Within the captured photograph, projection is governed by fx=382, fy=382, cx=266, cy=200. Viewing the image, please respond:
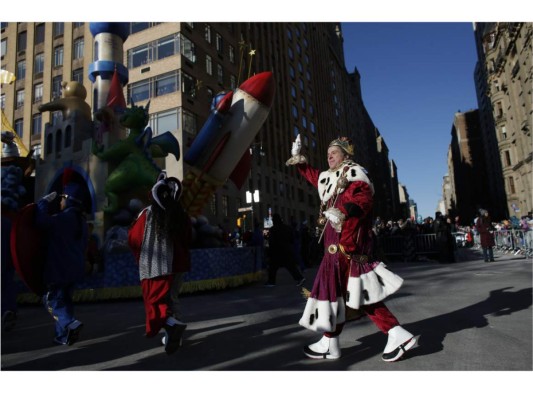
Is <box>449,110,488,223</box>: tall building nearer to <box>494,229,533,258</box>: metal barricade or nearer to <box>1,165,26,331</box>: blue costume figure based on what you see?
<box>494,229,533,258</box>: metal barricade

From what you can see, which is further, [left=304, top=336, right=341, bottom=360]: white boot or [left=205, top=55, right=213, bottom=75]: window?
[left=205, top=55, right=213, bottom=75]: window

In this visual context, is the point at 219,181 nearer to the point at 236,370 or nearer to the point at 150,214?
the point at 150,214

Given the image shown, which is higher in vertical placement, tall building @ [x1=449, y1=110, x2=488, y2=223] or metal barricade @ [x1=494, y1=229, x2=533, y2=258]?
tall building @ [x1=449, y1=110, x2=488, y2=223]

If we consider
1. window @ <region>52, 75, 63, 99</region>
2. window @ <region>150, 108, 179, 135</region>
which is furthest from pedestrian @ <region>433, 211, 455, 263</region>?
window @ <region>52, 75, 63, 99</region>

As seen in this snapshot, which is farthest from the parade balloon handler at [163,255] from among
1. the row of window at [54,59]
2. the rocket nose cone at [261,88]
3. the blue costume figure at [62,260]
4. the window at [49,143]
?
the row of window at [54,59]

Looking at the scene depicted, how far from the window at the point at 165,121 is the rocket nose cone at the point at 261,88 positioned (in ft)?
48.1

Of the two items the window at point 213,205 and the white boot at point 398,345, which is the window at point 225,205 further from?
the white boot at point 398,345

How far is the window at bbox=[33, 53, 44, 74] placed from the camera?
3216cm

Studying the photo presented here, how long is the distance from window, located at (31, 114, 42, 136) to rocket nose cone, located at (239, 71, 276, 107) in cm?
2816

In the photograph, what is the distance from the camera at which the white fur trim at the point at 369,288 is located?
3264 mm

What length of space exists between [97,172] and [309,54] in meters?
45.8

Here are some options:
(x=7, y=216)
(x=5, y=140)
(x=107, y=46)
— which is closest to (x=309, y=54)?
(x=107, y=46)

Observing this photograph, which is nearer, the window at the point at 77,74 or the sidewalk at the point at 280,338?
the sidewalk at the point at 280,338

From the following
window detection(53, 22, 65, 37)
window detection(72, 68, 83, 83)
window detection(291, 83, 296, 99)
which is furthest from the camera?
window detection(291, 83, 296, 99)
